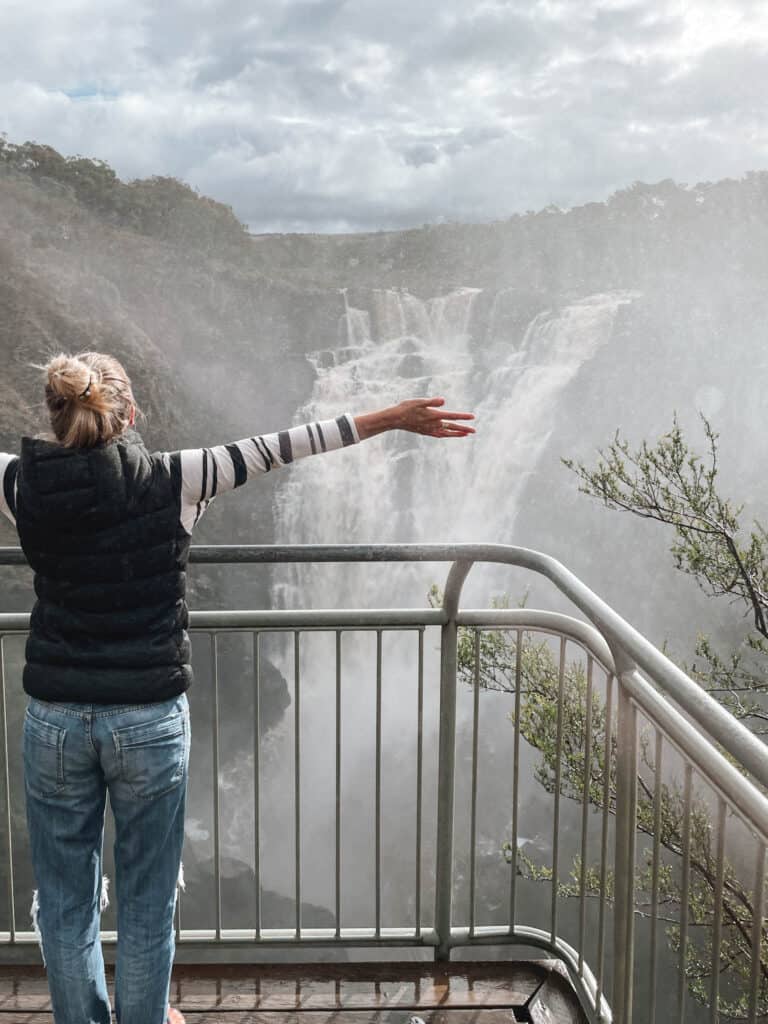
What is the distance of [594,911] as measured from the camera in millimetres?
17969

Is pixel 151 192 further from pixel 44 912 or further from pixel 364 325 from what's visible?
pixel 44 912

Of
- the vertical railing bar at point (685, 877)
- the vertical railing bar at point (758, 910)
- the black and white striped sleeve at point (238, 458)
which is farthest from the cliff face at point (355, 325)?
the vertical railing bar at point (758, 910)

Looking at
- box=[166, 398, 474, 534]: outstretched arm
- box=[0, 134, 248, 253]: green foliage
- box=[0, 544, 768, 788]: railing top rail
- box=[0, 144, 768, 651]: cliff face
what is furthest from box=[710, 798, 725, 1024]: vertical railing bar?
box=[0, 134, 248, 253]: green foliage

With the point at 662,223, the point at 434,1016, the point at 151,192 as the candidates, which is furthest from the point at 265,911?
the point at 662,223

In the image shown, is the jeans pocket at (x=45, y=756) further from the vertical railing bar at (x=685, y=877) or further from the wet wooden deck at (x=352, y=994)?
the vertical railing bar at (x=685, y=877)

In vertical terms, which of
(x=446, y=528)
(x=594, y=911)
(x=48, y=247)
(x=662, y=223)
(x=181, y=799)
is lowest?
(x=594, y=911)

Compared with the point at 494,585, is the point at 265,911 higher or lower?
lower

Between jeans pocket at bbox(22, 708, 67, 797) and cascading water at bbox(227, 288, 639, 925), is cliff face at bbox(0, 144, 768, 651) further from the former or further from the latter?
jeans pocket at bbox(22, 708, 67, 797)

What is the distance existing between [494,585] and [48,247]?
21.9 m

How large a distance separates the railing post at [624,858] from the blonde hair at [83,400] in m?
1.11

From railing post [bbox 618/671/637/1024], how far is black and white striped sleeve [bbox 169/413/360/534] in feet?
2.59

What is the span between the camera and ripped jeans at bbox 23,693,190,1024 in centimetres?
181

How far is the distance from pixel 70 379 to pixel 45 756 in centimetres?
73

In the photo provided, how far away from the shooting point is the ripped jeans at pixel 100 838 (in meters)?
1.81
